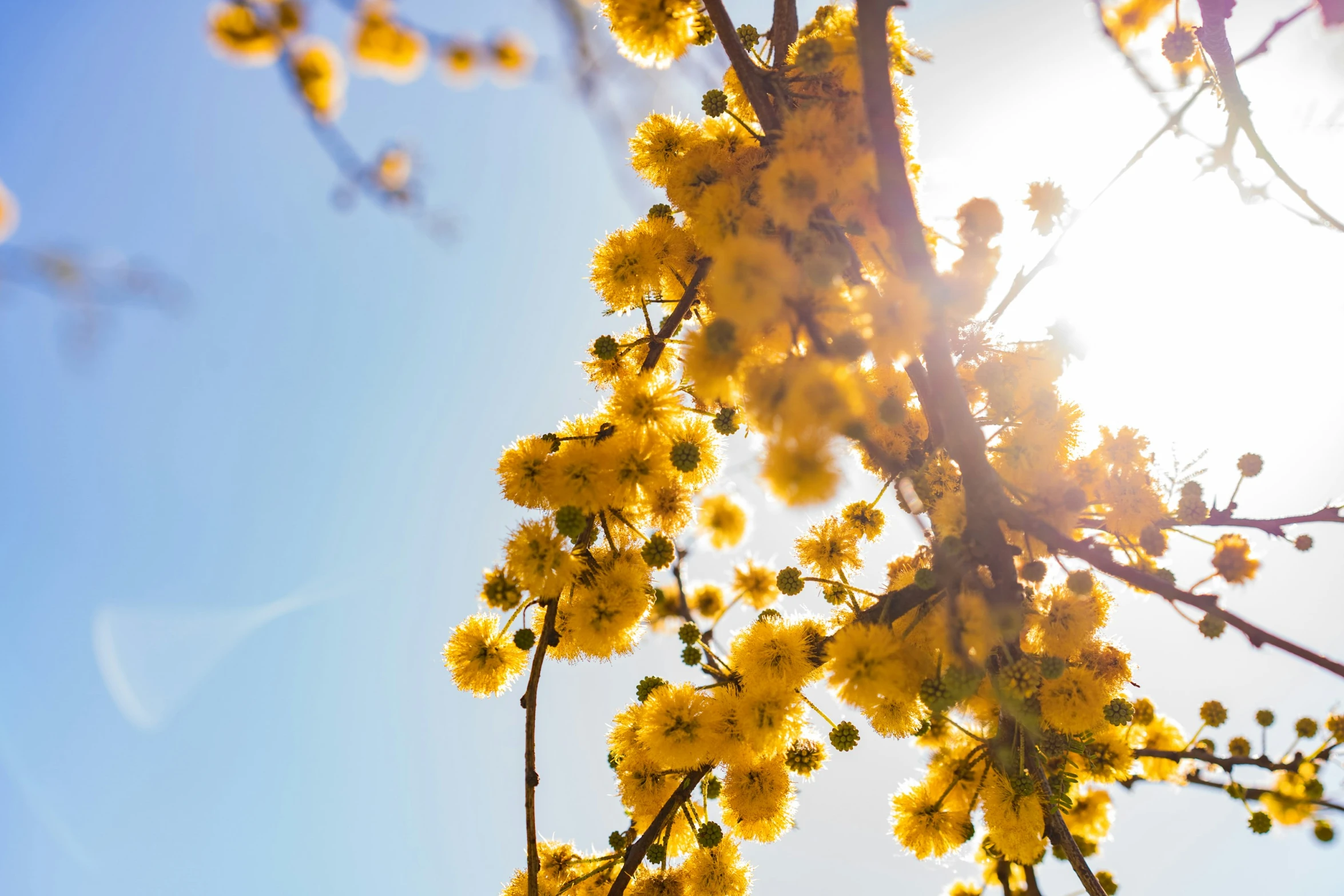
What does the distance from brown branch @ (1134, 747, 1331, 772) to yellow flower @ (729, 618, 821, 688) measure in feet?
7.22

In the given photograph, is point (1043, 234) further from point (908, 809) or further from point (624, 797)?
point (624, 797)

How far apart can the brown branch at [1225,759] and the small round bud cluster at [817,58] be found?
3.87 metres

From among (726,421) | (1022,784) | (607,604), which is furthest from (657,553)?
(1022,784)

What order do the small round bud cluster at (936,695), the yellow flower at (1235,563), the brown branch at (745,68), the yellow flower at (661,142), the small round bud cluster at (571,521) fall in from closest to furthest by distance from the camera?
the yellow flower at (1235,563), the small round bud cluster at (936,695), the brown branch at (745,68), the small round bud cluster at (571,521), the yellow flower at (661,142)

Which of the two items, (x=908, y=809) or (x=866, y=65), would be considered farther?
(x=908, y=809)

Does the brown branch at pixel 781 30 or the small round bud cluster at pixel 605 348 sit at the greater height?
the brown branch at pixel 781 30

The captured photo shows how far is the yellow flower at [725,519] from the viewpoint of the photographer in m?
3.30

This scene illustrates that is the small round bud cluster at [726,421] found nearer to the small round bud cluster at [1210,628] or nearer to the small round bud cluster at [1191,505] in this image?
the small round bud cluster at [1191,505]

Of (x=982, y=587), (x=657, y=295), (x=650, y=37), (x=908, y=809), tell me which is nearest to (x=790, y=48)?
(x=650, y=37)

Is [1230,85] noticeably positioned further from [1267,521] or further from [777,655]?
[777,655]

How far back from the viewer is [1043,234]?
248 centimetres

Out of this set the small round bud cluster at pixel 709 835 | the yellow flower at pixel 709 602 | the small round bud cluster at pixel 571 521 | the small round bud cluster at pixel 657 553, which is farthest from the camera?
the yellow flower at pixel 709 602

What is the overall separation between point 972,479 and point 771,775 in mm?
1782

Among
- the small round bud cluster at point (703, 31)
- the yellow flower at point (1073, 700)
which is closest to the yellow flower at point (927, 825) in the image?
the yellow flower at point (1073, 700)
